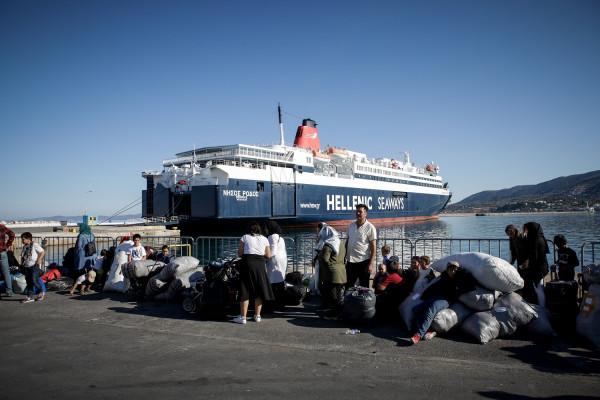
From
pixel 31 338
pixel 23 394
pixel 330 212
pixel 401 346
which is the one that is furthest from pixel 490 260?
pixel 330 212

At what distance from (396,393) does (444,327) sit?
1.81 meters

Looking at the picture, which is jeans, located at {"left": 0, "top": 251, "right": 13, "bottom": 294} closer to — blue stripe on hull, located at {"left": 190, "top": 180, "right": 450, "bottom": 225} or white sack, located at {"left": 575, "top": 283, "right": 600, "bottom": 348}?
white sack, located at {"left": 575, "top": 283, "right": 600, "bottom": 348}

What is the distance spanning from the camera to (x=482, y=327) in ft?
14.8

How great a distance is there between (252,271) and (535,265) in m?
4.05

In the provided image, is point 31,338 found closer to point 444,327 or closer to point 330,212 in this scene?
point 444,327

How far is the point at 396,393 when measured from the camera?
10.4 ft

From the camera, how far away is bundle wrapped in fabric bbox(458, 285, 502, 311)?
15.7 ft

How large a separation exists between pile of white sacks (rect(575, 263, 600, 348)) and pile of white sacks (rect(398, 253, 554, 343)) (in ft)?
1.10

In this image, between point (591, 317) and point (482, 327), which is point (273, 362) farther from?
point (591, 317)

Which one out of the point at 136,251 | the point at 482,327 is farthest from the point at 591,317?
the point at 136,251

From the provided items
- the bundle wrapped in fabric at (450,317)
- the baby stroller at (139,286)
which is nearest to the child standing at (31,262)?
the baby stroller at (139,286)

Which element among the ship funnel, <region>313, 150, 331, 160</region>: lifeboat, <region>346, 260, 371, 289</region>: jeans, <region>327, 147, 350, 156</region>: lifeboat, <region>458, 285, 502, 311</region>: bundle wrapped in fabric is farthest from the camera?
<region>327, 147, 350, 156</region>: lifeboat

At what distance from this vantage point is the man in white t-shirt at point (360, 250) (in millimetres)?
5777

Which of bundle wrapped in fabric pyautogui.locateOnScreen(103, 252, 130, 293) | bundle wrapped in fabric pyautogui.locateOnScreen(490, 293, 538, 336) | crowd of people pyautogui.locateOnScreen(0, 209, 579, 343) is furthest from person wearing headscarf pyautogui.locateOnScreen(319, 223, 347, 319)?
bundle wrapped in fabric pyautogui.locateOnScreen(103, 252, 130, 293)
